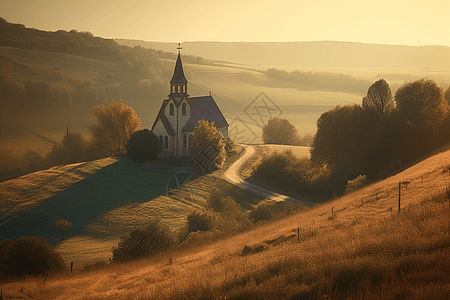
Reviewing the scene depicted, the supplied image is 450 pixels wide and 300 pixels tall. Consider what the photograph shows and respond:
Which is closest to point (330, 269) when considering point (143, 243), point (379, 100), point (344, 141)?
point (143, 243)

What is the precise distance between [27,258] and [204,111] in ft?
166

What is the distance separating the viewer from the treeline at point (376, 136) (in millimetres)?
43500

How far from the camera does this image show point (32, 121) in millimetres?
115688

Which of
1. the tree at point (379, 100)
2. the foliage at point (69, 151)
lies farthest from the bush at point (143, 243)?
the foliage at point (69, 151)

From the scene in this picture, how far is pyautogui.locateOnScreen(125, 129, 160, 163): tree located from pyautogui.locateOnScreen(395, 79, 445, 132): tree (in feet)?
123

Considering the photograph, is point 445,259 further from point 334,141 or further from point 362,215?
point 334,141

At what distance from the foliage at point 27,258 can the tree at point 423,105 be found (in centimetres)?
4047

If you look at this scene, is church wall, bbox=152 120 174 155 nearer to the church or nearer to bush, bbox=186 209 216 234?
the church

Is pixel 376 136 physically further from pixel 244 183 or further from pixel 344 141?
pixel 244 183

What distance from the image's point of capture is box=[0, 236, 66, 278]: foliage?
21.5 metres

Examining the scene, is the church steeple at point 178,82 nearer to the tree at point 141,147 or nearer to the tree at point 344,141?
the tree at point 141,147

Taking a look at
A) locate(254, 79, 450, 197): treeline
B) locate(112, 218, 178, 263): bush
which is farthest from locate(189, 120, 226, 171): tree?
locate(112, 218, 178, 263): bush

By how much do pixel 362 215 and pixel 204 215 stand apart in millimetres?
16553

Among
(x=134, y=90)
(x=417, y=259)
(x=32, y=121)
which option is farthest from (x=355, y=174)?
(x=134, y=90)
